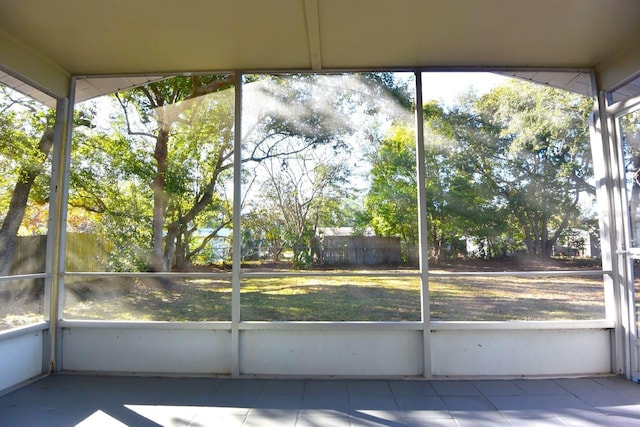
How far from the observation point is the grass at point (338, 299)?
10.1 ft

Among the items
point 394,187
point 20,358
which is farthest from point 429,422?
point 20,358

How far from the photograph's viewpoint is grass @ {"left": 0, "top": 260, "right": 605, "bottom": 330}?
3.09m

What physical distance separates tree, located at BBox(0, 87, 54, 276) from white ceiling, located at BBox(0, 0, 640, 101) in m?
0.41

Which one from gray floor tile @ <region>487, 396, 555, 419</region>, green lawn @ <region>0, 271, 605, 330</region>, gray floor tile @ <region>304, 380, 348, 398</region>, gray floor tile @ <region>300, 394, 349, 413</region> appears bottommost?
gray floor tile @ <region>487, 396, 555, 419</region>

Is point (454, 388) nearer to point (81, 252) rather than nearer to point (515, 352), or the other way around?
point (515, 352)

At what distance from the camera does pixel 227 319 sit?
311cm

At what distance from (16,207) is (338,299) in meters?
2.66

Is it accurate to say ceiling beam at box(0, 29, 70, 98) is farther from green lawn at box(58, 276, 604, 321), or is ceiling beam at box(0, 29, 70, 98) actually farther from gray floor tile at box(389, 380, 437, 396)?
gray floor tile at box(389, 380, 437, 396)

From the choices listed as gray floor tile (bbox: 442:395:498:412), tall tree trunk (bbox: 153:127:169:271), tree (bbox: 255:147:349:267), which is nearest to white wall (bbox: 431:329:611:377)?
gray floor tile (bbox: 442:395:498:412)

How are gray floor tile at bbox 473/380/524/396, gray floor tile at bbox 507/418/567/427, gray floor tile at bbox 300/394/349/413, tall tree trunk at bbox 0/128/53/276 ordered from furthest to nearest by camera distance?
tall tree trunk at bbox 0/128/53/276, gray floor tile at bbox 473/380/524/396, gray floor tile at bbox 300/394/349/413, gray floor tile at bbox 507/418/567/427

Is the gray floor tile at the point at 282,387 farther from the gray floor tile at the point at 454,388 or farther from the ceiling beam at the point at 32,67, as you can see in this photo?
the ceiling beam at the point at 32,67

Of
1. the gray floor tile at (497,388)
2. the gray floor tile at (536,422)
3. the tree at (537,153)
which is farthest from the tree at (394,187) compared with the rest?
the gray floor tile at (536,422)

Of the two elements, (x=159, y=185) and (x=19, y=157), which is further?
(x=159, y=185)

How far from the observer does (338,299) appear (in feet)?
10.4
